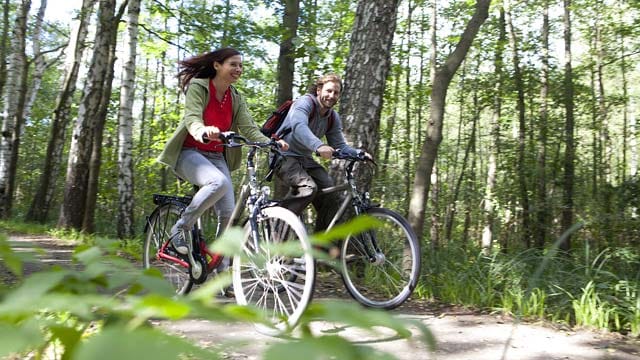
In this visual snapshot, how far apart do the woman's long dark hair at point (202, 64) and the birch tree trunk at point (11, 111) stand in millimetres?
11308

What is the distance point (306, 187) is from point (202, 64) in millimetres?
1364

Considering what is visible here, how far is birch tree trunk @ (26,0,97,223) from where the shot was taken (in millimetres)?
12608

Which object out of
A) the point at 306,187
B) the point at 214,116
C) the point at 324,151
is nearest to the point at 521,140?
the point at 306,187

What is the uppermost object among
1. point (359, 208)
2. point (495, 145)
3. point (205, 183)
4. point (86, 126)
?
point (495, 145)

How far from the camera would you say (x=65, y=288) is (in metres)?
0.70

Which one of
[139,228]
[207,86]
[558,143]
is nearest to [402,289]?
[207,86]

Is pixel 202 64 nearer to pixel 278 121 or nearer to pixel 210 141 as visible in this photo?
pixel 210 141

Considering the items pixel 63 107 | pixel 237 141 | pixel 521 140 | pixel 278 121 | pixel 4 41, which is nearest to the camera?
pixel 237 141

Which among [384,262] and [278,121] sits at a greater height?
[278,121]

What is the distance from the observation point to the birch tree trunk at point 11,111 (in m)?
13.5

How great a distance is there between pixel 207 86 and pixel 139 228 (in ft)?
28.9

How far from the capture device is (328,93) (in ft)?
15.5

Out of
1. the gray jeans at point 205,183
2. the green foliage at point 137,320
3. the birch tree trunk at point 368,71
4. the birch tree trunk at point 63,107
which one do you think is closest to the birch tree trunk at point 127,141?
the birch tree trunk at point 63,107

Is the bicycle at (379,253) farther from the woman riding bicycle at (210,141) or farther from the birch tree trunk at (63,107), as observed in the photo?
the birch tree trunk at (63,107)
